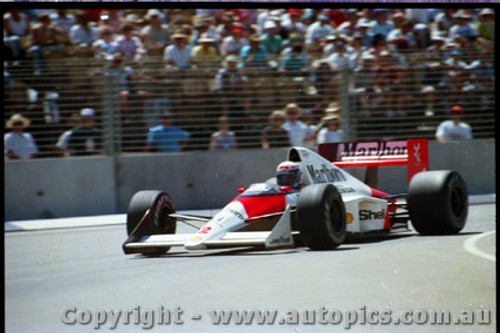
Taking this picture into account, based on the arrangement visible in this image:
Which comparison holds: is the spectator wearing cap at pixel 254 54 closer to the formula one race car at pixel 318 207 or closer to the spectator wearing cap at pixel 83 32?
the formula one race car at pixel 318 207

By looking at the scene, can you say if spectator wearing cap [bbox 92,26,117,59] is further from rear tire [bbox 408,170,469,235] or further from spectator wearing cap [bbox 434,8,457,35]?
rear tire [bbox 408,170,469,235]

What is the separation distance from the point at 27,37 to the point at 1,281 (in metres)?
1.98

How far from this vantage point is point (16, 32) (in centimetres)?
518

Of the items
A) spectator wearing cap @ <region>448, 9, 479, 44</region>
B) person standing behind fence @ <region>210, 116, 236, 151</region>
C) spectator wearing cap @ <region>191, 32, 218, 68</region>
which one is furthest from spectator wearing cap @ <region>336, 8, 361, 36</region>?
person standing behind fence @ <region>210, 116, 236, 151</region>

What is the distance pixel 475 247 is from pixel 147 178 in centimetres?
211

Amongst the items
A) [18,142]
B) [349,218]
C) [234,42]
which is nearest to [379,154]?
[349,218]

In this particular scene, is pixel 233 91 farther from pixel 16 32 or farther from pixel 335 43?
pixel 16 32

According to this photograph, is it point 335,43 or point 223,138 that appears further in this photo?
point 335,43

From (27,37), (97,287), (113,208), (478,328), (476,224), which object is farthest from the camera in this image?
(476,224)

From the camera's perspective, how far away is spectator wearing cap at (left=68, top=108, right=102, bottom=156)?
627 cm

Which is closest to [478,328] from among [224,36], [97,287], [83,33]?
[97,287]

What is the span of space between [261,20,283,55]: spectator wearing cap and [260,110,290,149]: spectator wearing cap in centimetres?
43

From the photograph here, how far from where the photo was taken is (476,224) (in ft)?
23.1

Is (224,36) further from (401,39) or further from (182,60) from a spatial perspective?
(401,39)
